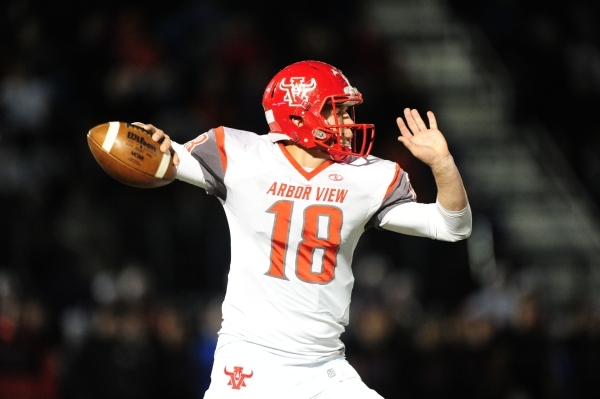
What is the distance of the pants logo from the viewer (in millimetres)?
4824

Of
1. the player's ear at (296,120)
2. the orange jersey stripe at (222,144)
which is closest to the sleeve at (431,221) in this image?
the player's ear at (296,120)

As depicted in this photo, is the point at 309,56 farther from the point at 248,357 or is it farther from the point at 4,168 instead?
the point at 248,357

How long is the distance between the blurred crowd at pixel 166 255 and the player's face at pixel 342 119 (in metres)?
4.56

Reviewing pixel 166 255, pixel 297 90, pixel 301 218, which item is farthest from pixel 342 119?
pixel 166 255

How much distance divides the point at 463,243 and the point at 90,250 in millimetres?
3793

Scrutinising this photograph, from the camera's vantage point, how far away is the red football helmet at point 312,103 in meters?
5.16

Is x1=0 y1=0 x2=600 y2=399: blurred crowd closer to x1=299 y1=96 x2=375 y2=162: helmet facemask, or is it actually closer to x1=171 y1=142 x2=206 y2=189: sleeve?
x1=171 y1=142 x2=206 y2=189: sleeve

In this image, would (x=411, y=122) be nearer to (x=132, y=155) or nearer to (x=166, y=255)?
(x=132, y=155)

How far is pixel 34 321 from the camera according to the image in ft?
30.3

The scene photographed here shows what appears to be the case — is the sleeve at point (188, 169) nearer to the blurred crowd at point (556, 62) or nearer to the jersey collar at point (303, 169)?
the jersey collar at point (303, 169)

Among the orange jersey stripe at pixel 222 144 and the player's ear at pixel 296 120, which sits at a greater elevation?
the player's ear at pixel 296 120

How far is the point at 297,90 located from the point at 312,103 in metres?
0.11

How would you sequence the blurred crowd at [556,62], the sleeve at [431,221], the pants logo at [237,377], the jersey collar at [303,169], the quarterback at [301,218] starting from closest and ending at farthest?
1. the pants logo at [237,377]
2. the quarterback at [301,218]
3. the sleeve at [431,221]
4. the jersey collar at [303,169]
5. the blurred crowd at [556,62]

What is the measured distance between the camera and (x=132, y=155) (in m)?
5.12
